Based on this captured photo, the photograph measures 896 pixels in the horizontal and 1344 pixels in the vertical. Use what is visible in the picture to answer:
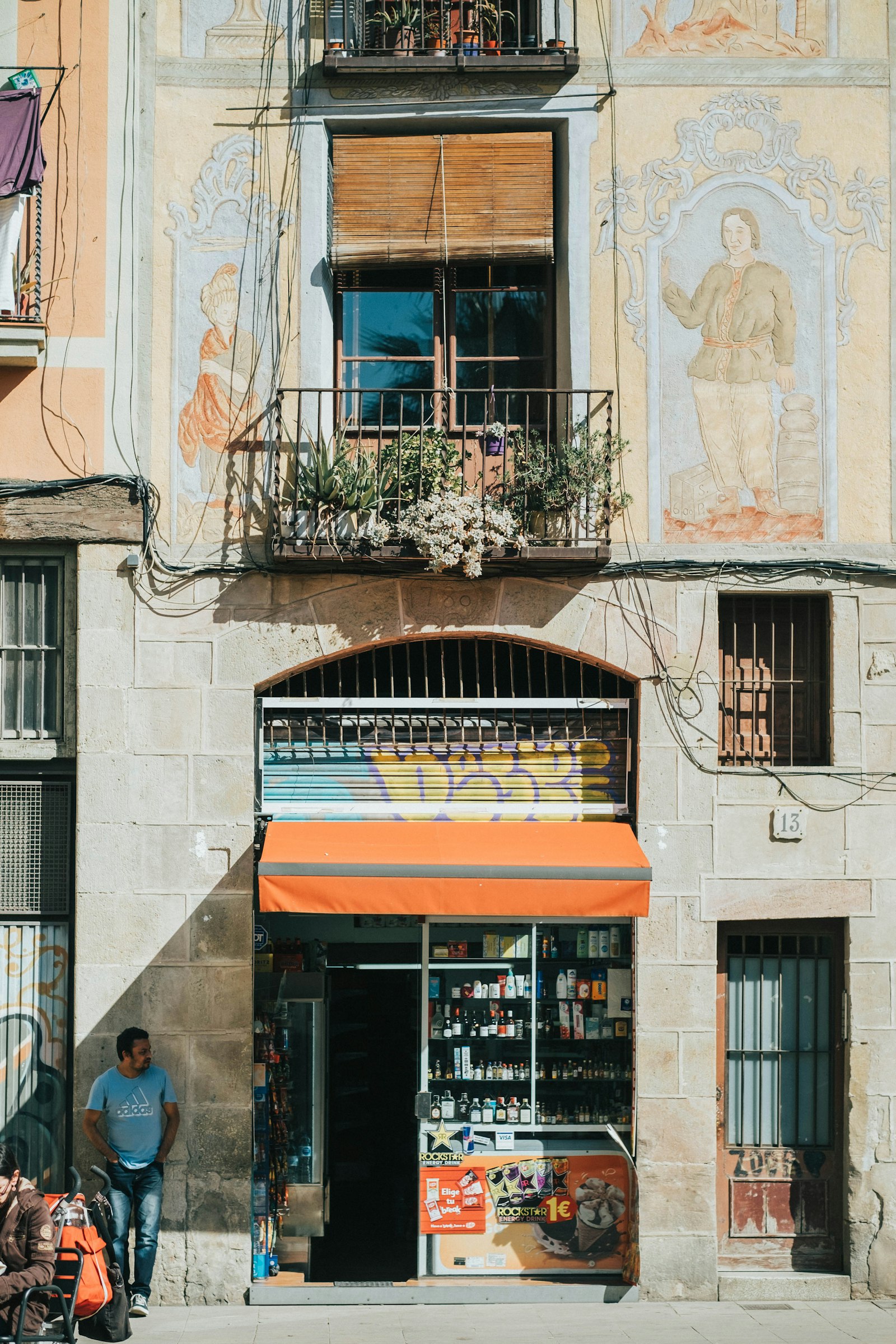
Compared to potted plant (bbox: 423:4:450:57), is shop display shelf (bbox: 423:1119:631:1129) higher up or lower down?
lower down

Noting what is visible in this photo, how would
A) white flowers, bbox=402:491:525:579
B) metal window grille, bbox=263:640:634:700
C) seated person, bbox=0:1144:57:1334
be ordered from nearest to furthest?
seated person, bbox=0:1144:57:1334 → white flowers, bbox=402:491:525:579 → metal window grille, bbox=263:640:634:700

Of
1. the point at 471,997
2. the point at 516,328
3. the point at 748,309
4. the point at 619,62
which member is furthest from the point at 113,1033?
the point at 619,62

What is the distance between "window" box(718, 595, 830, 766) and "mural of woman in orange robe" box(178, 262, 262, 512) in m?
3.65

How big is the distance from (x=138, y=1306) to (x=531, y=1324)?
2.52m

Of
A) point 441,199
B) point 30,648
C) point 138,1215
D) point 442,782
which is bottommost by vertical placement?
point 138,1215

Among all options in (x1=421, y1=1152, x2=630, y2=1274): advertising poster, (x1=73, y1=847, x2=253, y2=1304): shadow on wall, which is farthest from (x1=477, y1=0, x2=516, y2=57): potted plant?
(x1=421, y1=1152, x2=630, y2=1274): advertising poster

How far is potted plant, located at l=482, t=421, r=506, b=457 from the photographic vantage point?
892 centimetres

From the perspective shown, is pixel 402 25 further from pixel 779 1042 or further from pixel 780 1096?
pixel 780 1096

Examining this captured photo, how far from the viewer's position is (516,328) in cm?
947

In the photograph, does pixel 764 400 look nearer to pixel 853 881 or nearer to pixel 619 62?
pixel 619 62

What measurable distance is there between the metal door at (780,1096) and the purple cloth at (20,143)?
23.1ft

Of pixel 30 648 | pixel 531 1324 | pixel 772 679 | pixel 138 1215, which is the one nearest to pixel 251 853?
pixel 30 648

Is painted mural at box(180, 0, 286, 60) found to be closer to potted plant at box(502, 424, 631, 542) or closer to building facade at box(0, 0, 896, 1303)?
building facade at box(0, 0, 896, 1303)

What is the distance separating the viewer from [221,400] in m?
8.97
